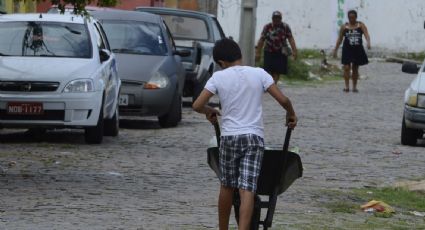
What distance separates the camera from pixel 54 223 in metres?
10.0

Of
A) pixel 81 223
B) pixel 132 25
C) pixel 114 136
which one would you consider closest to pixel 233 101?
pixel 81 223

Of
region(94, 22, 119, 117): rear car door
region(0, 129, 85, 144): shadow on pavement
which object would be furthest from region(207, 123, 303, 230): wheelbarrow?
region(0, 129, 85, 144): shadow on pavement

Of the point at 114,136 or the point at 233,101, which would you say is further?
the point at 114,136

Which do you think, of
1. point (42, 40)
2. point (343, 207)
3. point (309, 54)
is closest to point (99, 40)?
point (42, 40)

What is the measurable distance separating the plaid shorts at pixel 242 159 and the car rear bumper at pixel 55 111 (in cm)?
716

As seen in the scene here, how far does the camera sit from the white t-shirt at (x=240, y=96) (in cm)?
891

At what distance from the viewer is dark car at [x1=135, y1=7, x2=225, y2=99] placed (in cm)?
2369

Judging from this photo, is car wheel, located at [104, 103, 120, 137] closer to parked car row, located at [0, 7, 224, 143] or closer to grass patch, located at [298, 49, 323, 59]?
parked car row, located at [0, 7, 224, 143]

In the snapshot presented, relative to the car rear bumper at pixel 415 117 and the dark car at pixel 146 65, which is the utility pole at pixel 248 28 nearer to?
the dark car at pixel 146 65

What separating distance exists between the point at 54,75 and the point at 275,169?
725cm

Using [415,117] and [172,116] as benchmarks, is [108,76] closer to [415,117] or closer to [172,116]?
[172,116]

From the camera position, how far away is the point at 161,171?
13797mm

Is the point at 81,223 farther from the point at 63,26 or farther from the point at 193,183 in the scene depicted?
the point at 63,26

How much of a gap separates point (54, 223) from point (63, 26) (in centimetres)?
746
